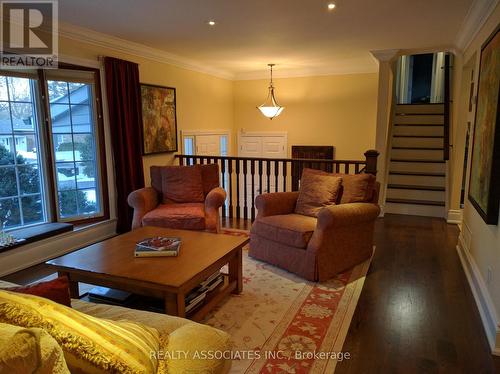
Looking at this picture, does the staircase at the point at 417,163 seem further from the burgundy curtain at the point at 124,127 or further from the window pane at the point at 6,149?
the window pane at the point at 6,149

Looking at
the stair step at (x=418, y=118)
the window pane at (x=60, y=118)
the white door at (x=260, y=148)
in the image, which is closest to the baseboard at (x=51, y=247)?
the window pane at (x=60, y=118)

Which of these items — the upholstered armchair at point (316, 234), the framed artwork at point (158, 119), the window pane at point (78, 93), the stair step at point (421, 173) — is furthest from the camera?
the stair step at point (421, 173)

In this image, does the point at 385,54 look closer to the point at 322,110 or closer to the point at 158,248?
the point at 322,110

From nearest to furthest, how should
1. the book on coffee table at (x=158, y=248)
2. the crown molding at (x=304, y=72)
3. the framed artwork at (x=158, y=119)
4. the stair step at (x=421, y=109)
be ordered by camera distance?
1. the book on coffee table at (x=158, y=248)
2. the framed artwork at (x=158, y=119)
3. the crown molding at (x=304, y=72)
4. the stair step at (x=421, y=109)

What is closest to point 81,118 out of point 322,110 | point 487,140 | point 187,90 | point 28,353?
Result: point 187,90

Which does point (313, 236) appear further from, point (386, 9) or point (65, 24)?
point (65, 24)

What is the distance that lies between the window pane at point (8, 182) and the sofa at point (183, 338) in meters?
2.34

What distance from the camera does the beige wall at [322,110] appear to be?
626cm

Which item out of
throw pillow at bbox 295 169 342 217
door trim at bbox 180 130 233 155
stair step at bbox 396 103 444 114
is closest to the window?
door trim at bbox 180 130 233 155

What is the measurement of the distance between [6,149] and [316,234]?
3069 mm

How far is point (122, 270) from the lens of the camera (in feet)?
7.19

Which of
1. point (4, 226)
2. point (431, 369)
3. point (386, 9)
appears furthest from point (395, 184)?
point (4, 226)

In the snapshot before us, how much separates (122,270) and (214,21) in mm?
2618

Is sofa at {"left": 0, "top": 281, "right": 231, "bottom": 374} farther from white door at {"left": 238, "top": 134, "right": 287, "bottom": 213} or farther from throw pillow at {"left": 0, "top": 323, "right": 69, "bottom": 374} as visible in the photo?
white door at {"left": 238, "top": 134, "right": 287, "bottom": 213}
